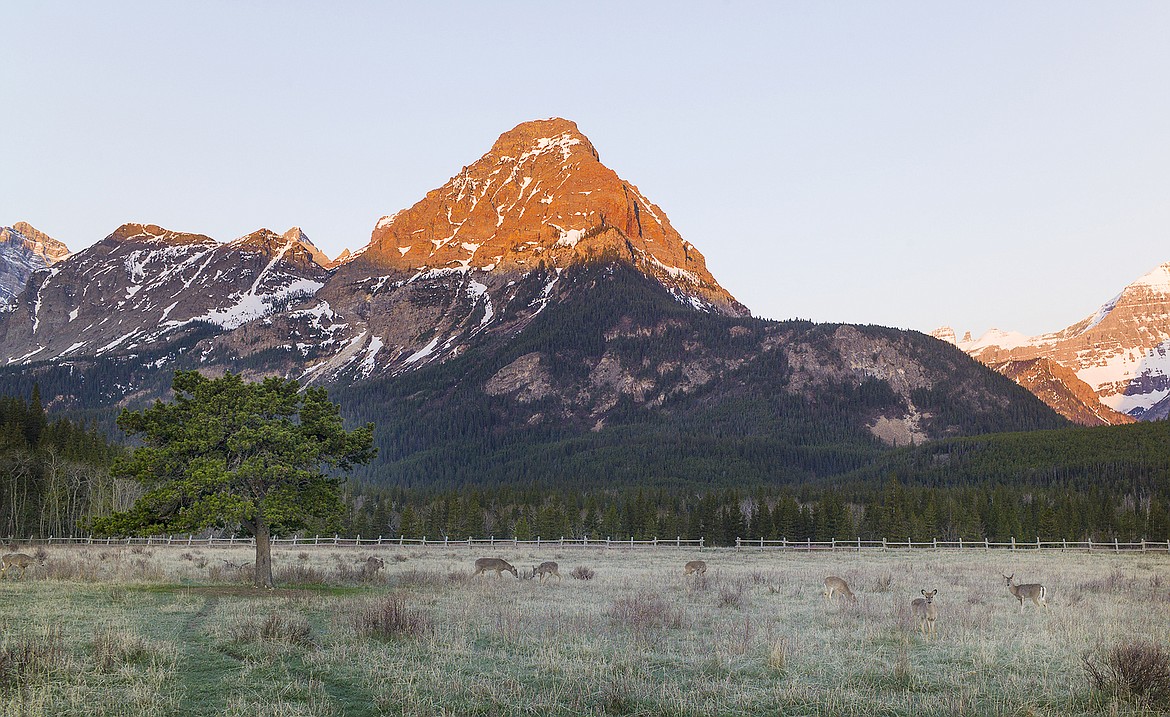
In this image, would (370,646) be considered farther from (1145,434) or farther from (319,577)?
(1145,434)

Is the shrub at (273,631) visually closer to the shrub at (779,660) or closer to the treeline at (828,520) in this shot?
the shrub at (779,660)

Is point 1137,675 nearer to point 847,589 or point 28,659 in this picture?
point 847,589

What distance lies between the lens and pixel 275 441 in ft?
93.8

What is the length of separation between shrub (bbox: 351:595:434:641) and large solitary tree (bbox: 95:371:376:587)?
1021 centimetres

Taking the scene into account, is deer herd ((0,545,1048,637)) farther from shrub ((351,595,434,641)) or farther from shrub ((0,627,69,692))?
shrub ((0,627,69,692))

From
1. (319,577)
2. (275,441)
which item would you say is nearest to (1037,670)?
(275,441)

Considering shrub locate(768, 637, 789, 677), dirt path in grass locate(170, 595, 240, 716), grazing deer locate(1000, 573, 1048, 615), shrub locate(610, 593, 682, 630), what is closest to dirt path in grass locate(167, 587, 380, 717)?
dirt path in grass locate(170, 595, 240, 716)

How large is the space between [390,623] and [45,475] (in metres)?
70.2

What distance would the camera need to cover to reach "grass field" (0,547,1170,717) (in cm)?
1158

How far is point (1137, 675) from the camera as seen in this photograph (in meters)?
12.2

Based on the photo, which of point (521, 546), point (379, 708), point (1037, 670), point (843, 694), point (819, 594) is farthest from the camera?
point (521, 546)

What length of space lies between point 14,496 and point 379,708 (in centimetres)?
6872

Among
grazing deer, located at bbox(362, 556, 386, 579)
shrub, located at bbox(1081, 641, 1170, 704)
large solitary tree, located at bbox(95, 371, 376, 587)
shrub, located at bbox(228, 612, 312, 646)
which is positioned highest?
large solitary tree, located at bbox(95, 371, 376, 587)

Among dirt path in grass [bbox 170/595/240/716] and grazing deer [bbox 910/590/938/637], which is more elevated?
dirt path in grass [bbox 170/595/240/716]
